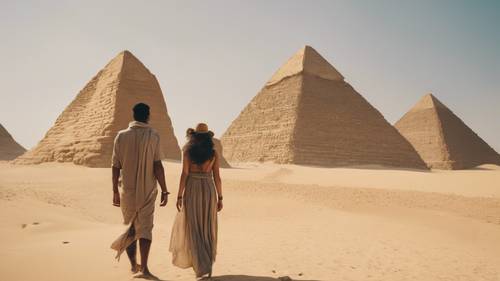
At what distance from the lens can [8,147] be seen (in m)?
39.4

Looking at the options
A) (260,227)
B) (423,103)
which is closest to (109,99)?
(260,227)

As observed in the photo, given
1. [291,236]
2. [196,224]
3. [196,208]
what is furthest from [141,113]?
[291,236]

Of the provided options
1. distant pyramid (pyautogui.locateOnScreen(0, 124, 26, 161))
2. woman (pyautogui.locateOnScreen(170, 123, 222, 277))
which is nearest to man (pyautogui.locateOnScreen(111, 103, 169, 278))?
woman (pyautogui.locateOnScreen(170, 123, 222, 277))

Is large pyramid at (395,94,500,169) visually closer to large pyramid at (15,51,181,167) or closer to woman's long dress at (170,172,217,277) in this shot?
large pyramid at (15,51,181,167)

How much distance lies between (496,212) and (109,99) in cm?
1457

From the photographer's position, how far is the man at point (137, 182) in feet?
11.1

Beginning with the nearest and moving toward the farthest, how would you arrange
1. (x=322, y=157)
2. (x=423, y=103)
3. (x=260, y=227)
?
(x=260, y=227) < (x=322, y=157) < (x=423, y=103)

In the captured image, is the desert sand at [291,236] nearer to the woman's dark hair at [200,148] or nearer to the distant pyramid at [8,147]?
the woman's dark hair at [200,148]

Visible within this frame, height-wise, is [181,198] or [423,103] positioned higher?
[423,103]

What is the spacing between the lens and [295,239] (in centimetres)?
551

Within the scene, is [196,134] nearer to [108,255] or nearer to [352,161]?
[108,255]

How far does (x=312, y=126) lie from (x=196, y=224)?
25195 millimetres

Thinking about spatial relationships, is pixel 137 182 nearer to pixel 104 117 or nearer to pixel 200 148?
pixel 200 148

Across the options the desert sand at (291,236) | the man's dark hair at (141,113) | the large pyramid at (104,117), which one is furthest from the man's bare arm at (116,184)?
the large pyramid at (104,117)
